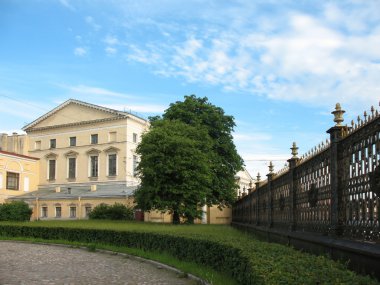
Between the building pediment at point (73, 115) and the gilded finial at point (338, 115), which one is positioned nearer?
the gilded finial at point (338, 115)

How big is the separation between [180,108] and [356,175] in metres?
33.6

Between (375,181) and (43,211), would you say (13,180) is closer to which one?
(43,211)

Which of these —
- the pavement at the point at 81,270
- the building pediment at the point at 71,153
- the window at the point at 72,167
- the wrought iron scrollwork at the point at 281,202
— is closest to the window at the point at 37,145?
the building pediment at the point at 71,153

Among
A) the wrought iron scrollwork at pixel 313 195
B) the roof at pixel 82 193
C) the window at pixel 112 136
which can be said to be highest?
the window at pixel 112 136

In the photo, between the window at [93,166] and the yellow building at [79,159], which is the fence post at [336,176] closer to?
the yellow building at [79,159]

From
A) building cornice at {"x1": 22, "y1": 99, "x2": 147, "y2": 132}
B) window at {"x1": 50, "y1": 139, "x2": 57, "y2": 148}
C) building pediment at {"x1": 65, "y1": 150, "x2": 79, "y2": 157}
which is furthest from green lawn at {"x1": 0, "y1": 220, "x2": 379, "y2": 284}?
window at {"x1": 50, "y1": 139, "x2": 57, "y2": 148}

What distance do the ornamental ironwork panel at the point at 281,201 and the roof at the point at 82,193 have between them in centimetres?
3688

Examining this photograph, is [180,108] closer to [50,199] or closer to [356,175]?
[50,199]

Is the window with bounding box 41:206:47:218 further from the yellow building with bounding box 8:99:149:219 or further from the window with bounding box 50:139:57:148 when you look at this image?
the window with bounding box 50:139:57:148

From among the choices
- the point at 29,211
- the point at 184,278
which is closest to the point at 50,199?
the point at 29,211

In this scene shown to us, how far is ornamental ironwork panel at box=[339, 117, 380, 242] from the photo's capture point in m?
6.01

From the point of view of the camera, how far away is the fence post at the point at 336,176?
7.34 metres

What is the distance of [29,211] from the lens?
150 ft

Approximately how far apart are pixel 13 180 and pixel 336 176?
55097mm
